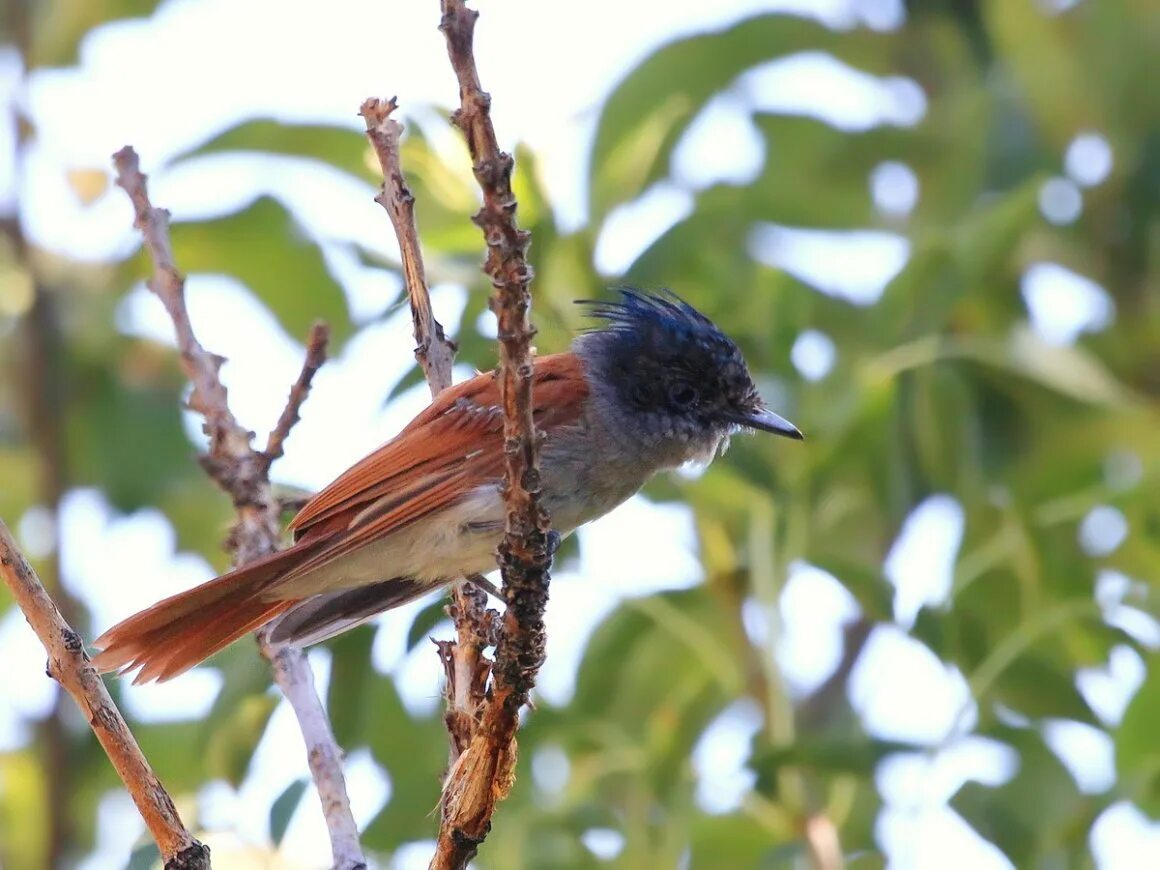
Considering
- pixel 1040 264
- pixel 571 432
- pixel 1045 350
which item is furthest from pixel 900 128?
pixel 571 432

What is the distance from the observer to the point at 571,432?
13.3 ft

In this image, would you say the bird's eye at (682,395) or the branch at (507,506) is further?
the bird's eye at (682,395)

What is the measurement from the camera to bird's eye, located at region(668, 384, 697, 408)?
438cm

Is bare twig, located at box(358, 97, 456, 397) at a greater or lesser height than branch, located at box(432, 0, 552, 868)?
greater

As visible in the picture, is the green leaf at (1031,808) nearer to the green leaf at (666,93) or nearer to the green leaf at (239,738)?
the green leaf at (239,738)

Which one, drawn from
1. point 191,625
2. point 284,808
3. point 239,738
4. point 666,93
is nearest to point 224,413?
point 191,625

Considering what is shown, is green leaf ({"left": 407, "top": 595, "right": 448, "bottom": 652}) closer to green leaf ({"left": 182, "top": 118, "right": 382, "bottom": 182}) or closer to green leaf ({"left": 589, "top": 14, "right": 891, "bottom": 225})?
green leaf ({"left": 589, "top": 14, "right": 891, "bottom": 225})

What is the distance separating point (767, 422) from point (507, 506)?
1561 mm

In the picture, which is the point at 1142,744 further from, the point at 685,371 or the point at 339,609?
the point at 339,609

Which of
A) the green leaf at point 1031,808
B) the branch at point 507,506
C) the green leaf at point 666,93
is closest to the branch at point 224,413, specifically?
the branch at point 507,506

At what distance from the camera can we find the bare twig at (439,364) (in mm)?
3176

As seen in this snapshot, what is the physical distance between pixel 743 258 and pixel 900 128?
1.01 m

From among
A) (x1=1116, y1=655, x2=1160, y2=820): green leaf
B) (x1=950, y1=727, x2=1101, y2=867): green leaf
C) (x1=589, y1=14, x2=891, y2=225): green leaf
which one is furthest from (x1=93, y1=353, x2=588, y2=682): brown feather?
(x1=1116, y1=655, x2=1160, y2=820): green leaf

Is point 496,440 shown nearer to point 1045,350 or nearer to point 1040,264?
point 1045,350
